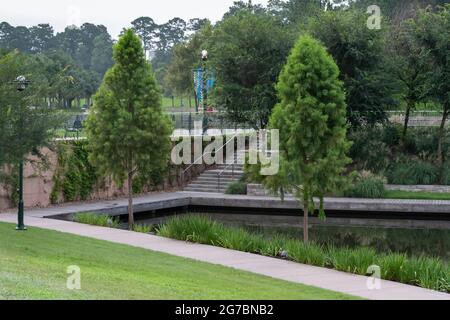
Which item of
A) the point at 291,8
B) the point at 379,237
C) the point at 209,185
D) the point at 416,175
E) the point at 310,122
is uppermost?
the point at 291,8

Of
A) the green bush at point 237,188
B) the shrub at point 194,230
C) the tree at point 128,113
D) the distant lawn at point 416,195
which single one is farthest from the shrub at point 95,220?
the distant lawn at point 416,195

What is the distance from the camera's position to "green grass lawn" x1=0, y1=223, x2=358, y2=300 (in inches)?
464

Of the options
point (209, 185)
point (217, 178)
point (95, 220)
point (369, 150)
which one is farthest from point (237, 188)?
point (95, 220)

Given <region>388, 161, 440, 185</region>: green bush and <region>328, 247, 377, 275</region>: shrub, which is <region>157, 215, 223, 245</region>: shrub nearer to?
<region>328, 247, 377, 275</region>: shrub

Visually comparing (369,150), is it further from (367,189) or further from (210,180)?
(210,180)

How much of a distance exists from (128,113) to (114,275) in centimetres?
1197

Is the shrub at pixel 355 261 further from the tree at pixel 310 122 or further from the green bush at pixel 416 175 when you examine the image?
the green bush at pixel 416 175

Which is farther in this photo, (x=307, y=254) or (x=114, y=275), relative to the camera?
(x=307, y=254)

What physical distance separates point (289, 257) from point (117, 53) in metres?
9.89

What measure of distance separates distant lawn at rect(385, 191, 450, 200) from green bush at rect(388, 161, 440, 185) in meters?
1.19

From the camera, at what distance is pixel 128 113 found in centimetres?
2548

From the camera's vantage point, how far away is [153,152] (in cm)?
2609

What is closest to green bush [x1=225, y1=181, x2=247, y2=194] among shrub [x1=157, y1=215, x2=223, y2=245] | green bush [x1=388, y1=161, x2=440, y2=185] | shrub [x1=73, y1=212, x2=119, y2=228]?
green bush [x1=388, y1=161, x2=440, y2=185]
